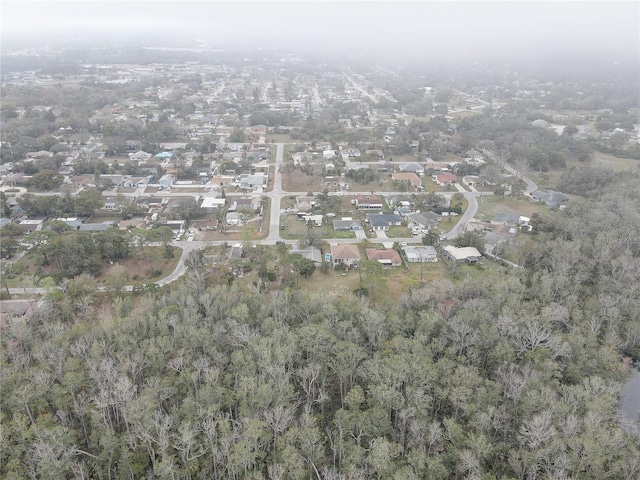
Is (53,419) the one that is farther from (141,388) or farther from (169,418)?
(169,418)

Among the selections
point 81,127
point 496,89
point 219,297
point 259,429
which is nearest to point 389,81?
point 496,89

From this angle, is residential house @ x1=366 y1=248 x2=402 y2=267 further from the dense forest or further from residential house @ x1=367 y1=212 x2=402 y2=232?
the dense forest

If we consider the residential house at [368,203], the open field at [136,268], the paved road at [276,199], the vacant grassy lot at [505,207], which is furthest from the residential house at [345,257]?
the vacant grassy lot at [505,207]

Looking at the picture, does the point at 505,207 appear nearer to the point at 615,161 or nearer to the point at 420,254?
the point at 420,254

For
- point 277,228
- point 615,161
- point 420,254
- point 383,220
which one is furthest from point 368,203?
point 615,161

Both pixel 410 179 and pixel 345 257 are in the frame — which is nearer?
pixel 345 257

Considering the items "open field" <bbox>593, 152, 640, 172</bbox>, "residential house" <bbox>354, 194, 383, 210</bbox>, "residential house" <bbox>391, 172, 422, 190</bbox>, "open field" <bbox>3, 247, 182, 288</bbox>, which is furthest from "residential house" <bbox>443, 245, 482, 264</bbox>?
"open field" <bbox>593, 152, 640, 172</bbox>
